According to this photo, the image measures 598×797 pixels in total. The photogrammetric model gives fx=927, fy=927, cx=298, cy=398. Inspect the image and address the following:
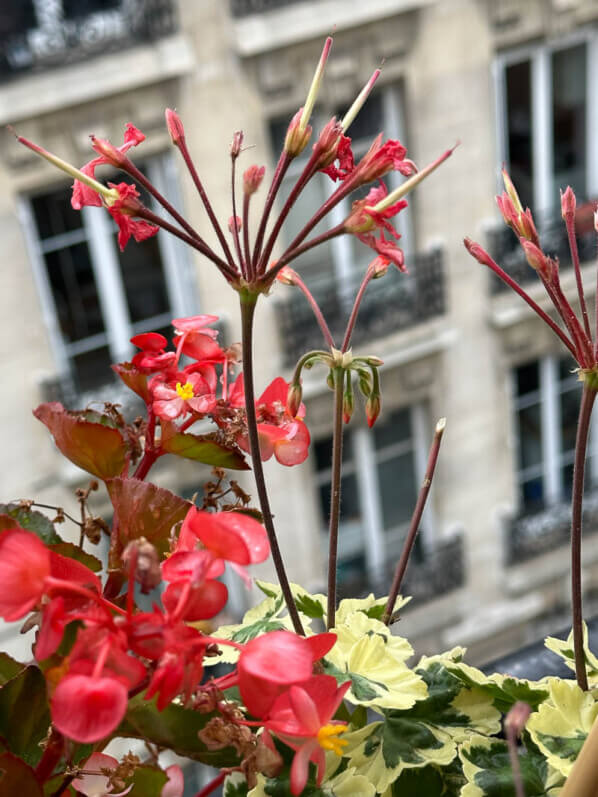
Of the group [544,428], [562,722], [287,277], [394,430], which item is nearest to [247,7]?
[394,430]

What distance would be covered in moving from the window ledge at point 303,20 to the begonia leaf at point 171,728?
6.00 feet

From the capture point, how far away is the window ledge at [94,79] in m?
1.80

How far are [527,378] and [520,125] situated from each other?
71 cm

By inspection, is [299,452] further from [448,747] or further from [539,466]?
[539,466]

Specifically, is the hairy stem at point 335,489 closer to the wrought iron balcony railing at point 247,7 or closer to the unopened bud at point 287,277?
the unopened bud at point 287,277

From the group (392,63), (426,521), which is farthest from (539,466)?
(392,63)

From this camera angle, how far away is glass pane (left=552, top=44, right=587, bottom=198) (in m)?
2.29

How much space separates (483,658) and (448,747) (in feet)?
8.41

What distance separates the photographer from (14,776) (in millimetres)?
245

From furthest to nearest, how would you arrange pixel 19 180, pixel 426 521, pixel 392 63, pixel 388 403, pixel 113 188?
pixel 426 521
pixel 388 403
pixel 392 63
pixel 19 180
pixel 113 188

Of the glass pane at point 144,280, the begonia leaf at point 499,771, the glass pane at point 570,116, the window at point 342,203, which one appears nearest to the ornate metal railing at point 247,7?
the window at point 342,203

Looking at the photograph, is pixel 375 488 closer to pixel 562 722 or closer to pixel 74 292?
pixel 74 292

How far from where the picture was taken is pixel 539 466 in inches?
109

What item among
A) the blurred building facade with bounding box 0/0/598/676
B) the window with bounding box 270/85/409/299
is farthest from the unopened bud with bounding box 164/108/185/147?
the window with bounding box 270/85/409/299
